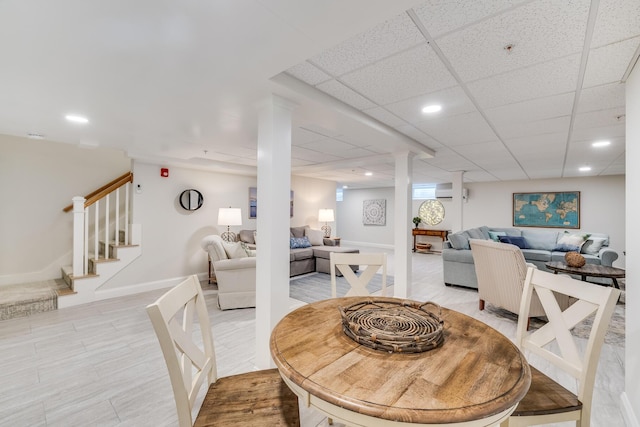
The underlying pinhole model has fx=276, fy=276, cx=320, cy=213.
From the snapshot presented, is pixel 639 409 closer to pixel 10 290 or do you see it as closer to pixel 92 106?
pixel 92 106

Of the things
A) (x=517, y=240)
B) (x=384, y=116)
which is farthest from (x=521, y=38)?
(x=517, y=240)

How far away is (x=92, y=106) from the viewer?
7.70ft

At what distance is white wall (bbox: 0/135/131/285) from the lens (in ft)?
12.8

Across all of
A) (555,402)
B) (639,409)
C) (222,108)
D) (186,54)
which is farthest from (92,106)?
(639,409)

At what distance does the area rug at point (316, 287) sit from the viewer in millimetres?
4102

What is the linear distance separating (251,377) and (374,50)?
1880 mm

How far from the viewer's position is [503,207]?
761 centimetres

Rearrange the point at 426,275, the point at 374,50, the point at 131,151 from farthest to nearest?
the point at 426,275
the point at 131,151
the point at 374,50

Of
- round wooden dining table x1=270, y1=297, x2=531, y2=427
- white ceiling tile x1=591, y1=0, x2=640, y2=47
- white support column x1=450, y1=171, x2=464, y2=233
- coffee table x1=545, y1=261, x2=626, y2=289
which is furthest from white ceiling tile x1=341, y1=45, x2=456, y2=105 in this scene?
white support column x1=450, y1=171, x2=464, y2=233

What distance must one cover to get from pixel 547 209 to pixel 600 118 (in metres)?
5.45

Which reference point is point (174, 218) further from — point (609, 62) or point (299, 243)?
point (609, 62)

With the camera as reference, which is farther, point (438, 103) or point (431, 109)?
point (431, 109)

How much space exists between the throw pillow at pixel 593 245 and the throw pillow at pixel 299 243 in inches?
210

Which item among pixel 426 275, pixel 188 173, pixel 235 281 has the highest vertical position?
pixel 188 173
